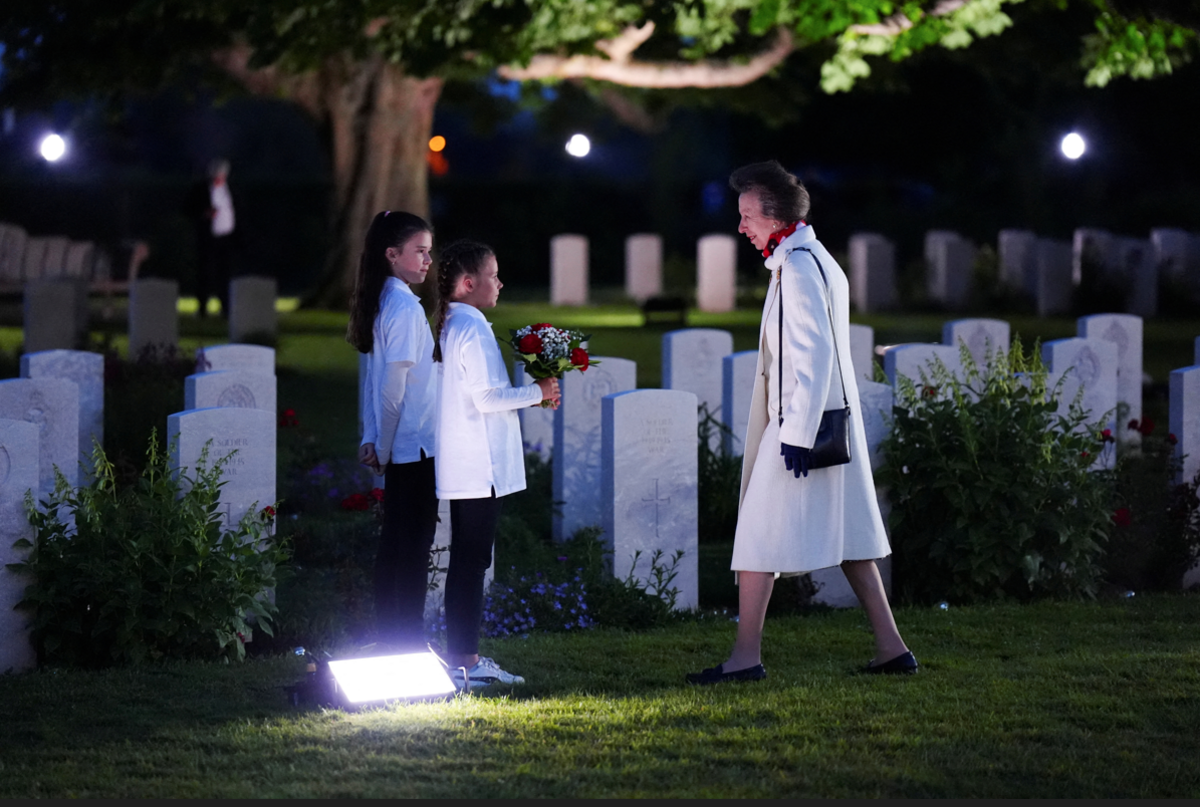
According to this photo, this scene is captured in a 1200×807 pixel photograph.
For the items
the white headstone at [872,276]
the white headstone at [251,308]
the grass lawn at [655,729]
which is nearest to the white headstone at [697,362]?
the grass lawn at [655,729]

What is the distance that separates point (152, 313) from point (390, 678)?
10.3 meters

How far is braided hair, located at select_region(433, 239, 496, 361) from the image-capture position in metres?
5.68

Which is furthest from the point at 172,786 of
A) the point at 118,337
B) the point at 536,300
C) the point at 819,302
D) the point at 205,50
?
the point at 536,300

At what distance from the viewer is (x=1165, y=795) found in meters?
4.61

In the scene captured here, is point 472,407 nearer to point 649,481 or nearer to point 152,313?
point 649,481

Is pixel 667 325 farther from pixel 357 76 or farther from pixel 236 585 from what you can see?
pixel 236 585

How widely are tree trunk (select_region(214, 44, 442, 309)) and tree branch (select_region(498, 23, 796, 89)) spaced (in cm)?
213

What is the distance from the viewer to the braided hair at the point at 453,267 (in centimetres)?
Result: 568

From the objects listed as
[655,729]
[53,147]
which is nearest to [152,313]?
[53,147]

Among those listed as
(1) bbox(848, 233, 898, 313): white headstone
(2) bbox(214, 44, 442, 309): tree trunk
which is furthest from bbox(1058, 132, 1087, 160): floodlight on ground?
(2) bbox(214, 44, 442, 309): tree trunk

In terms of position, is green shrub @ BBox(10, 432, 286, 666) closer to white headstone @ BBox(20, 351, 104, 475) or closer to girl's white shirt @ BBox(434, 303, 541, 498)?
girl's white shirt @ BBox(434, 303, 541, 498)

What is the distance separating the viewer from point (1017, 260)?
22828mm

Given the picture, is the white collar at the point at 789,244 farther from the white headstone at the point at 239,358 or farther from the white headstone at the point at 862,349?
the white headstone at the point at 862,349

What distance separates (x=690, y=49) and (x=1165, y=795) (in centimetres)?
1440
